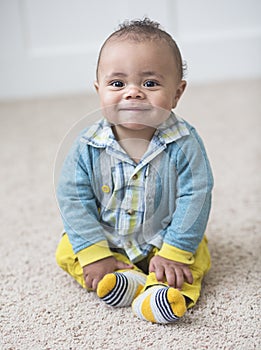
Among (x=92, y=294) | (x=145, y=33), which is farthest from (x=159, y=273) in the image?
(x=145, y=33)

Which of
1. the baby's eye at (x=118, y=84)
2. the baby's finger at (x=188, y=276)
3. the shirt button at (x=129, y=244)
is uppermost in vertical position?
the baby's eye at (x=118, y=84)

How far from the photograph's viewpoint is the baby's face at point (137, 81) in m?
0.84

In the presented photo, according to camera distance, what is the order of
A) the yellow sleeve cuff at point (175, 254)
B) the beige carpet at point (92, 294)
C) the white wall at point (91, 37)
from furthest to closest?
1. the white wall at point (91, 37)
2. the yellow sleeve cuff at point (175, 254)
3. the beige carpet at point (92, 294)

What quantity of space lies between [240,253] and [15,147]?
896 mm

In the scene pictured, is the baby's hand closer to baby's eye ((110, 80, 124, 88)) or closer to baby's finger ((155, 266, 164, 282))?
baby's finger ((155, 266, 164, 282))

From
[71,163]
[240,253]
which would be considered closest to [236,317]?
[240,253]

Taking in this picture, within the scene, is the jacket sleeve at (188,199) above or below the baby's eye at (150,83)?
below

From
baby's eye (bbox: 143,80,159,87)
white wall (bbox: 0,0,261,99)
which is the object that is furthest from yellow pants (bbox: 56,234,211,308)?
white wall (bbox: 0,0,261,99)

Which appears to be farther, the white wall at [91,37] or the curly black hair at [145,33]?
the white wall at [91,37]

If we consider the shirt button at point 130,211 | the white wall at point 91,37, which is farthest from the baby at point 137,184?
the white wall at point 91,37

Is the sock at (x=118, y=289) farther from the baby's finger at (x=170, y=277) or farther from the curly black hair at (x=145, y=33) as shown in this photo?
the curly black hair at (x=145, y=33)

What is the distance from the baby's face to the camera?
836 mm

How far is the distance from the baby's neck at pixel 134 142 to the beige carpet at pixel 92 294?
243mm

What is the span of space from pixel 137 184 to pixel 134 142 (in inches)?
2.6
